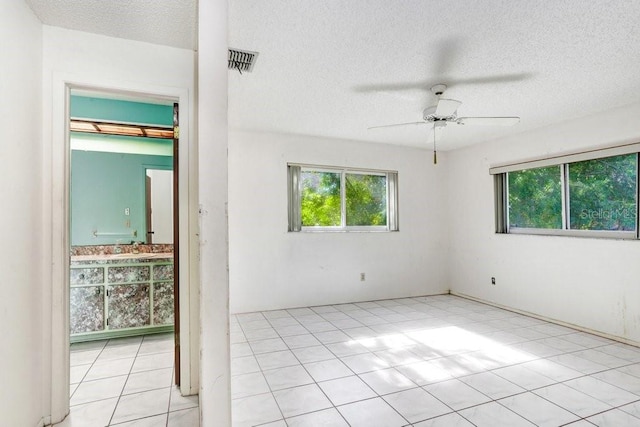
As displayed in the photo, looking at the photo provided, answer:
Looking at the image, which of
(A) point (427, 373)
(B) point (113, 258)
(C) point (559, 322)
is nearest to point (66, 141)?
(B) point (113, 258)

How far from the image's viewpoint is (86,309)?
2.86m

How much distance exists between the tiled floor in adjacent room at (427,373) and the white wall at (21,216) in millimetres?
1064

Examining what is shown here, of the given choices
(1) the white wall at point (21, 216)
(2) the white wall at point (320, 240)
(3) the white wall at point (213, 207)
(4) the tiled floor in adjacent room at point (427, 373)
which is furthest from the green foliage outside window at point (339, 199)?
(3) the white wall at point (213, 207)

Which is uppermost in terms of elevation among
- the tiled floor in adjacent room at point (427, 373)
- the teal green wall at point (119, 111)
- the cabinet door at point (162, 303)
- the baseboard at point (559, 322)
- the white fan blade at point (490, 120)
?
the teal green wall at point (119, 111)

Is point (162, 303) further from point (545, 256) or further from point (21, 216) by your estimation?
point (545, 256)

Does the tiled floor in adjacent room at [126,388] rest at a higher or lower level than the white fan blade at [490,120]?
lower

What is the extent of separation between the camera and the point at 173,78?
2141mm

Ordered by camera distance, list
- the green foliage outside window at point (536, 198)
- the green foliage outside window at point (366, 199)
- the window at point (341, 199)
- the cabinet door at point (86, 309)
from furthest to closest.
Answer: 1. the green foliage outside window at point (366, 199)
2. the window at point (341, 199)
3. the green foliage outside window at point (536, 198)
4. the cabinet door at point (86, 309)

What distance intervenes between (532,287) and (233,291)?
3.61 m

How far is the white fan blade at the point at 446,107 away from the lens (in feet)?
8.03

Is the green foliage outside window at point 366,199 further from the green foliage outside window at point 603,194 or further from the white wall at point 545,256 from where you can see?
the green foliage outside window at point 603,194

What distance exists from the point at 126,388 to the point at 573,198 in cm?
453

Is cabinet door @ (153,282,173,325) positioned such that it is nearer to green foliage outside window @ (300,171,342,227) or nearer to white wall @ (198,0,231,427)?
green foliage outside window @ (300,171,342,227)

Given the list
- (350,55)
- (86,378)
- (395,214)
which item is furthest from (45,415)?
(395,214)
